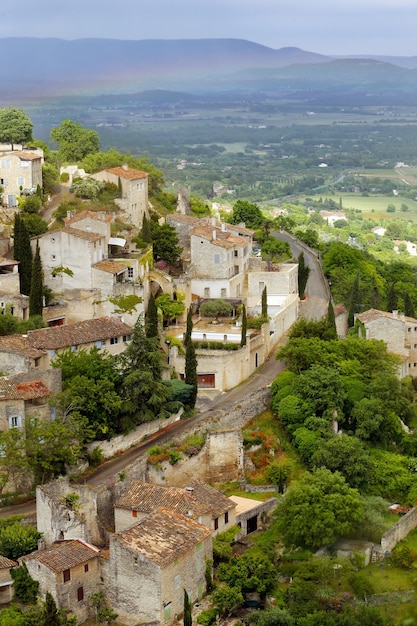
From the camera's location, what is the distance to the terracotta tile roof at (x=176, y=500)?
36094 mm

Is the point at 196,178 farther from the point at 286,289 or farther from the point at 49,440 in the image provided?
the point at 49,440

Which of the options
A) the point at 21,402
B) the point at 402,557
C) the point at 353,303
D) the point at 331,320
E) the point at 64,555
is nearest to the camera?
the point at 64,555

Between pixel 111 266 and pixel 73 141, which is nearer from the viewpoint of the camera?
pixel 111 266

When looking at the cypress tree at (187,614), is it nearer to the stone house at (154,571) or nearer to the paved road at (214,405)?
the stone house at (154,571)

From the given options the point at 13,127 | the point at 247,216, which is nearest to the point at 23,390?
the point at 13,127

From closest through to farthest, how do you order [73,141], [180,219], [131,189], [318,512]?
[318,512] < [180,219] < [131,189] < [73,141]

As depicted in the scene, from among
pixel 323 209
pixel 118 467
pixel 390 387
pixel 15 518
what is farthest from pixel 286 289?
pixel 323 209

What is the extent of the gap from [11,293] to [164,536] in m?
16.2

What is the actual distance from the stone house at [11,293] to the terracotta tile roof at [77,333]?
3.04 m

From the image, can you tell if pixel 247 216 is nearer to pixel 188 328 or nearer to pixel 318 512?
pixel 188 328

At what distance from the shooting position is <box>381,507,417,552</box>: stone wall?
124ft

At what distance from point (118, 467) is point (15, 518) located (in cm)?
450

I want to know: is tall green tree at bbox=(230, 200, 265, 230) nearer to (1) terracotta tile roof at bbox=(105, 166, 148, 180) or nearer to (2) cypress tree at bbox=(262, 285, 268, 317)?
(1) terracotta tile roof at bbox=(105, 166, 148, 180)

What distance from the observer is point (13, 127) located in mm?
63125
